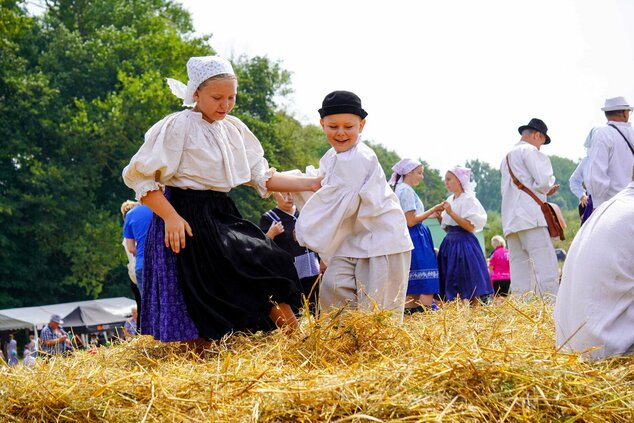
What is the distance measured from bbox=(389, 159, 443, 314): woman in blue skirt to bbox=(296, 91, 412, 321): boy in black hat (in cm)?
329

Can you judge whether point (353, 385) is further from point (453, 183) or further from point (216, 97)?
point (453, 183)

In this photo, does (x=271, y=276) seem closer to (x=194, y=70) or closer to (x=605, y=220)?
(x=194, y=70)

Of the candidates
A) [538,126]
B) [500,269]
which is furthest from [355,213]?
[500,269]

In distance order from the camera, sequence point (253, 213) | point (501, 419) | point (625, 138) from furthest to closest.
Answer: point (253, 213) → point (625, 138) → point (501, 419)

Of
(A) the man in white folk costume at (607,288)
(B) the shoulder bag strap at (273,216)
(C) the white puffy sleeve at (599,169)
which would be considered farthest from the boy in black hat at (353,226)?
(C) the white puffy sleeve at (599,169)

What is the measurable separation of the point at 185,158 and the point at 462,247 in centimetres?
473

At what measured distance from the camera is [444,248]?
9.26 meters

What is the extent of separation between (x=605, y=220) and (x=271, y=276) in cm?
193

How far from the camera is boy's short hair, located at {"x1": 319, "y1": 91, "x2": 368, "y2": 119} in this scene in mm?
5215

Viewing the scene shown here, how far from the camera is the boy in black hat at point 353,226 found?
5.07m

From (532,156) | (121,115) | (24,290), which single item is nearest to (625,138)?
(532,156)

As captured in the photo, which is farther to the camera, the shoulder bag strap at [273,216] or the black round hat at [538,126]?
the black round hat at [538,126]

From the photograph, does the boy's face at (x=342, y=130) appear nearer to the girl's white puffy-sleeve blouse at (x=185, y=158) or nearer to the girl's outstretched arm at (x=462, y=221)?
the girl's white puffy-sleeve blouse at (x=185, y=158)

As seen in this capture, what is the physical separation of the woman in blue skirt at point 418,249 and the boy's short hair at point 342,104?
131 inches
